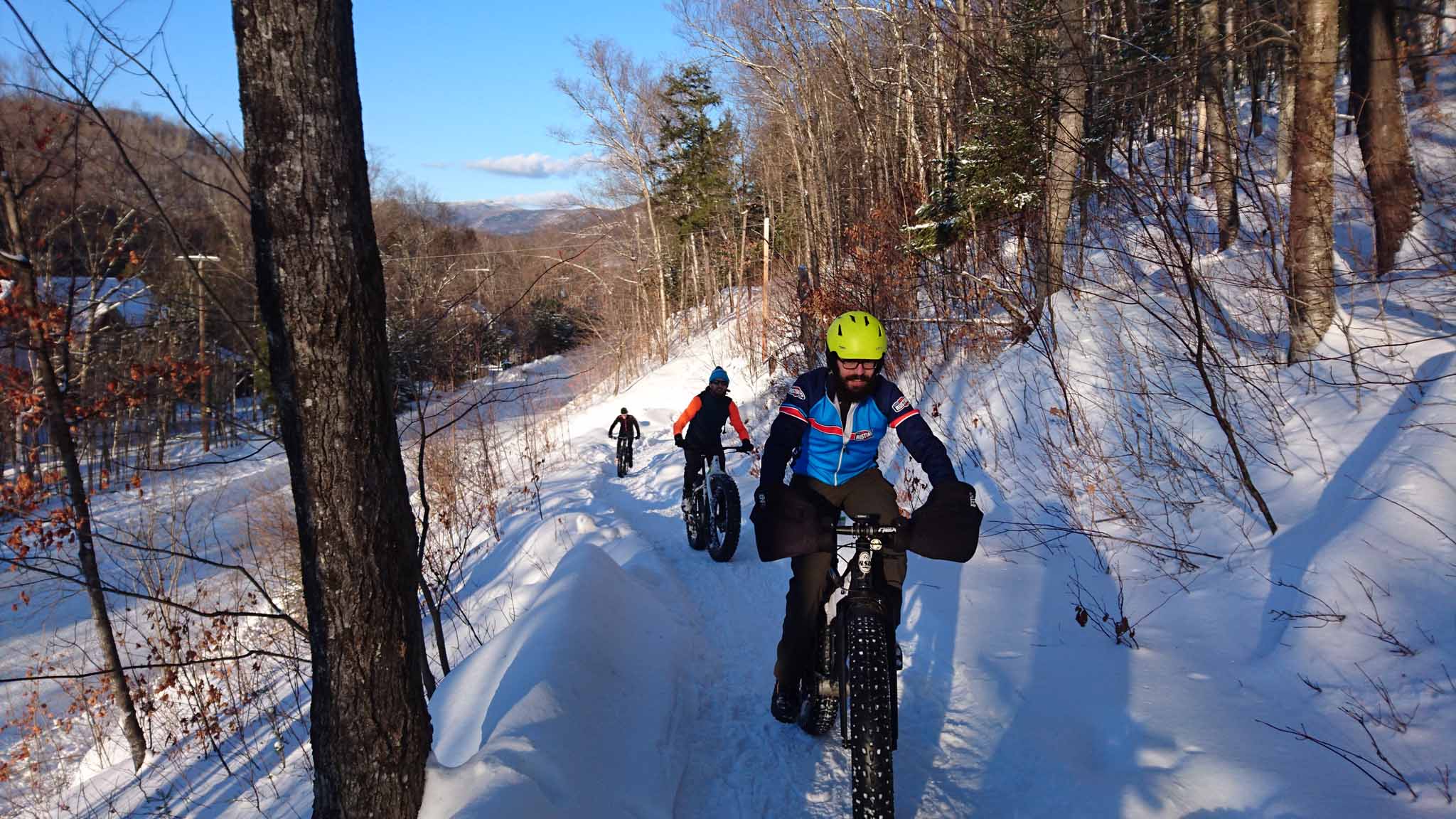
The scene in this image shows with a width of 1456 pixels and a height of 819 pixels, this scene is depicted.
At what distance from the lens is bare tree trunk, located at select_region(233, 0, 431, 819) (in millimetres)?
2260

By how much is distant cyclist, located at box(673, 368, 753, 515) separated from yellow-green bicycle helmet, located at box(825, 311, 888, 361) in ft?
15.2

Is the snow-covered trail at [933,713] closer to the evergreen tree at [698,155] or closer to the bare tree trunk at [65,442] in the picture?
the bare tree trunk at [65,442]

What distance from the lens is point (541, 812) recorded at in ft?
8.93

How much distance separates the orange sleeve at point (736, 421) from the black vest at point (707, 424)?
0.27 feet

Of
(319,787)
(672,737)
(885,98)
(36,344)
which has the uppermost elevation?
(885,98)

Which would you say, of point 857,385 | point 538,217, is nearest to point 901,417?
point 857,385

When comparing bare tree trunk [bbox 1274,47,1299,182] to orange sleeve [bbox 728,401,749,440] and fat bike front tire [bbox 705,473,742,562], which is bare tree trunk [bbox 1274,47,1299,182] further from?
fat bike front tire [bbox 705,473,742,562]

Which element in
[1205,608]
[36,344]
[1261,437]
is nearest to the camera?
[1205,608]

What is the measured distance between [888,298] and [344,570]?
1085 cm

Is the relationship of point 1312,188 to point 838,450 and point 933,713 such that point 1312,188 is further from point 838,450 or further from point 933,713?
point 933,713

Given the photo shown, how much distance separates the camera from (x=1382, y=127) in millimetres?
8008

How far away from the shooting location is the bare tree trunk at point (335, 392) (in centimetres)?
226

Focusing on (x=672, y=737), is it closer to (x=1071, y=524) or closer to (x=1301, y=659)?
(x=1301, y=659)

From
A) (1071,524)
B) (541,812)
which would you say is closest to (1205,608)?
(1071,524)
